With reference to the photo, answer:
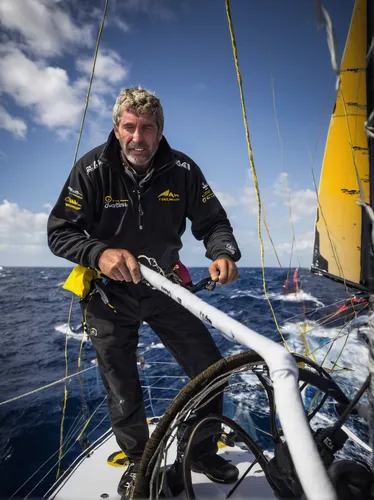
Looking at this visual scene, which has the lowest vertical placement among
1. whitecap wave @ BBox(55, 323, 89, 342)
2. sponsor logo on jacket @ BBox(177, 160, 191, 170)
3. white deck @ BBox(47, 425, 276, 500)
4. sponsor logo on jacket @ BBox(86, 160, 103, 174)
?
whitecap wave @ BBox(55, 323, 89, 342)

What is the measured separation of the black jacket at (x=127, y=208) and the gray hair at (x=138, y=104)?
16cm

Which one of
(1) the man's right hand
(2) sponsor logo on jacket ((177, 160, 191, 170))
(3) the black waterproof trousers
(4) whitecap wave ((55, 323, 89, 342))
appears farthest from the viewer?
(4) whitecap wave ((55, 323, 89, 342))

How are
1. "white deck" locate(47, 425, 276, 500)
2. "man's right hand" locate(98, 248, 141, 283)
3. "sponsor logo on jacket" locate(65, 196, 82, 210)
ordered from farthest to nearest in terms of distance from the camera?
"sponsor logo on jacket" locate(65, 196, 82, 210) < "white deck" locate(47, 425, 276, 500) < "man's right hand" locate(98, 248, 141, 283)

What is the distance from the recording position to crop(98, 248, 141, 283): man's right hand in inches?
73.3

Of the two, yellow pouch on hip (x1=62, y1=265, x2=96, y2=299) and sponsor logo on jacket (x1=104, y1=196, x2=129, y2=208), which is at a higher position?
sponsor logo on jacket (x1=104, y1=196, x2=129, y2=208)

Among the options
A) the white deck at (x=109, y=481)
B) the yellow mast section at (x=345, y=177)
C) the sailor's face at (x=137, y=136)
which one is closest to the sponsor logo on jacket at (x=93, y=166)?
the sailor's face at (x=137, y=136)

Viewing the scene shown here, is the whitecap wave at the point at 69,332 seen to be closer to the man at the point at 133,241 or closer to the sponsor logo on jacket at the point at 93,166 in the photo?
the man at the point at 133,241

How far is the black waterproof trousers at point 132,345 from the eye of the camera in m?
2.28

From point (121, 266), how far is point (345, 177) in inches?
408

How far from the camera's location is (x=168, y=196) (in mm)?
2619

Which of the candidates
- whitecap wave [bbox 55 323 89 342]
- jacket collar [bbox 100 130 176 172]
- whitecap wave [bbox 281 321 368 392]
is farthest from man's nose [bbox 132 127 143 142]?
whitecap wave [bbox 55 323 89 342]

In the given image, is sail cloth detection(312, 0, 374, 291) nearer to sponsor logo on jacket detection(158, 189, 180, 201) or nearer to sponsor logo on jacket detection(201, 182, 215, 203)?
sponsor logo on jacket detection(201, 182, 215, 203)

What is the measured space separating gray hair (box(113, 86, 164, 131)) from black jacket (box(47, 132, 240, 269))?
0.54ft

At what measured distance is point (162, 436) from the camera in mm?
1181
